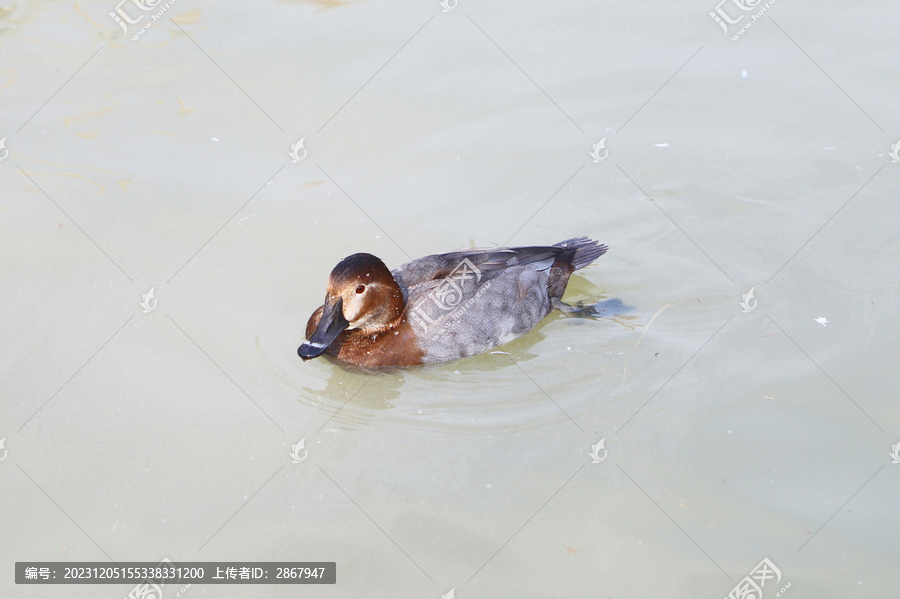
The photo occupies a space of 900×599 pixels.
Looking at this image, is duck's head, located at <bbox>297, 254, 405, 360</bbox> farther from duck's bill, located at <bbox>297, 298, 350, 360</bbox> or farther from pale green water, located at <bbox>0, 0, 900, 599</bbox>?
pale green water, located at <bbox>0, 0, 900, 599</bbox>

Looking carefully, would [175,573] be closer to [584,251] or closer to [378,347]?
[378,347]

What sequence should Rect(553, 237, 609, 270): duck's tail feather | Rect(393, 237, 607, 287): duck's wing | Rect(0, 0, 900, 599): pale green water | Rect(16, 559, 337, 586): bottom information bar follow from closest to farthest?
Rect(16, 559, 337, 586): bottom information bar, Rect(0, 0, 900, 599): pale green water, Rect(393, 237, 607, 287): duck's wing, Rect(553, 237, 609, 270): duck's tail feather

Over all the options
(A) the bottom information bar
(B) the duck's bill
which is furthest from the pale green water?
(B) the duck's bill

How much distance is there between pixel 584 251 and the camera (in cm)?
656

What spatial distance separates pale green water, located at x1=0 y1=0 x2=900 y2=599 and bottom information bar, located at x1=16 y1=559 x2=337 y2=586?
0.20ft

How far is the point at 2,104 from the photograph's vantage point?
26.0 feet

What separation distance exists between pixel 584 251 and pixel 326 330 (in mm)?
2129

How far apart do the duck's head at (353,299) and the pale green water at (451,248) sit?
37 cm

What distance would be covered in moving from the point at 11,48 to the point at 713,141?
6949 millimetres

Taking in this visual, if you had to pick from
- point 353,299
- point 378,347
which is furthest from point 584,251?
point 353,299

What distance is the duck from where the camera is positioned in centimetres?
575

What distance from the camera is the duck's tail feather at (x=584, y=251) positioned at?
257 inches

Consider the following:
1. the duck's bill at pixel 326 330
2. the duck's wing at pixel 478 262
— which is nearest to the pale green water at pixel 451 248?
the duck's bill at pixel 326 330

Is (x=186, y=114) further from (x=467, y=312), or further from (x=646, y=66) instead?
(x=646, y=66)
